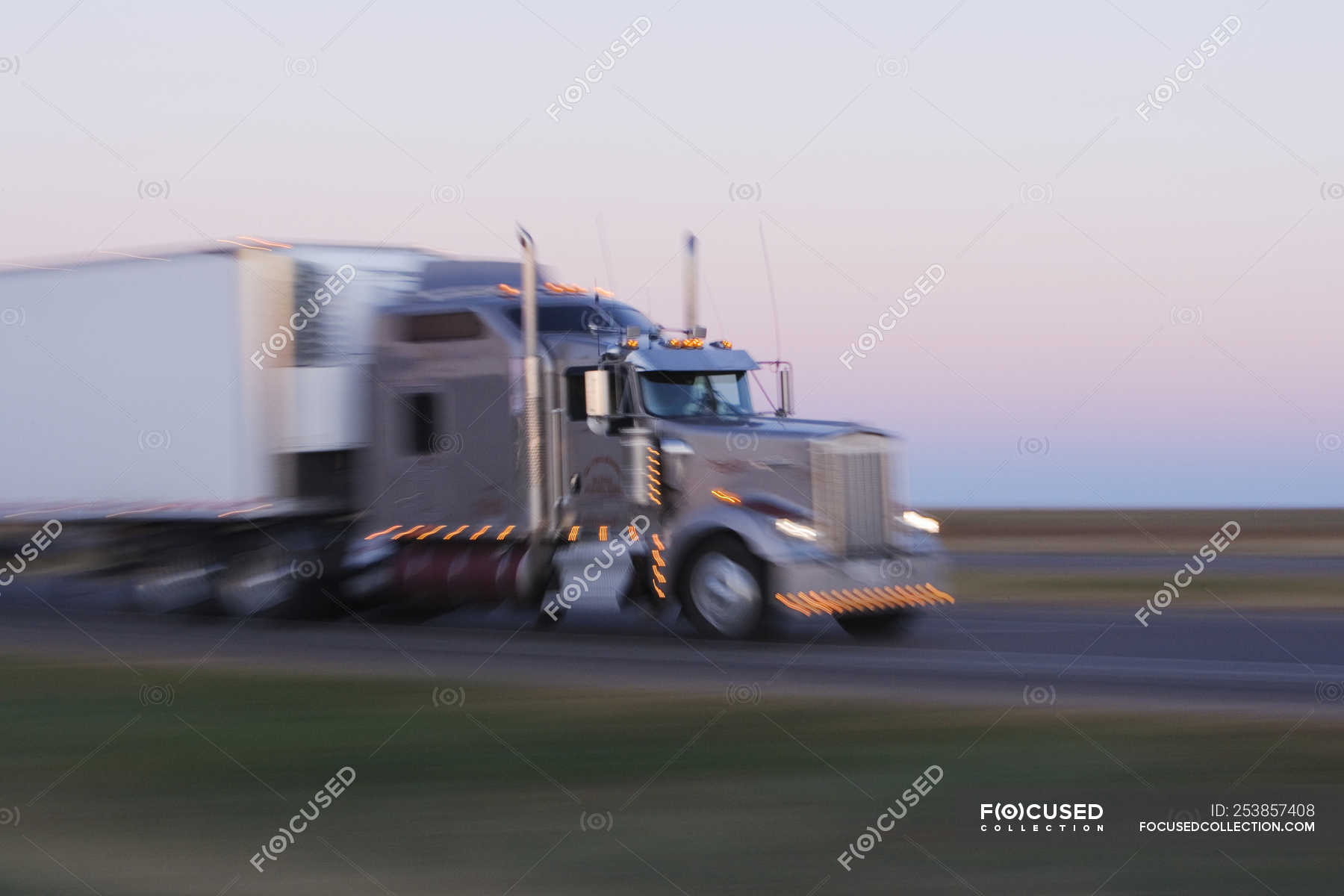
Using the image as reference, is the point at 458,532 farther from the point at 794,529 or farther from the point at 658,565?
the point at 794,529

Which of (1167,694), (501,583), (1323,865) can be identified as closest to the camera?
(1323,865)

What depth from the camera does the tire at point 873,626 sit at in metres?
15.7

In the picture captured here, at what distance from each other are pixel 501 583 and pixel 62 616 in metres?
5.95

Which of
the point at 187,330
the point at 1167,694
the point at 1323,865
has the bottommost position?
the point at 1167,694

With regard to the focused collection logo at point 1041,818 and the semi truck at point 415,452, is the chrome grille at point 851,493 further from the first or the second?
the focused collection logo at point 1041,818

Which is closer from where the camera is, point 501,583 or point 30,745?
point 30,745

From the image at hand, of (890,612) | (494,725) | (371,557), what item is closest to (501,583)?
(371,557)

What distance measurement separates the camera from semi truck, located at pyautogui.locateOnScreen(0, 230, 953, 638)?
49.5 ft

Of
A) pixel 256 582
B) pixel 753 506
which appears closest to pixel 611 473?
pixel 753 506

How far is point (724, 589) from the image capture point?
14.9 meters

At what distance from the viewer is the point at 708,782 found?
872 cm

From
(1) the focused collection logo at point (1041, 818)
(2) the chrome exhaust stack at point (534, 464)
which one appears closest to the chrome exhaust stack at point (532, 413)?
(2) the chrome exhaust stack at point (534, 464)

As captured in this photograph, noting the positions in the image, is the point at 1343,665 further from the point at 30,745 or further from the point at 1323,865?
the point at 30,745

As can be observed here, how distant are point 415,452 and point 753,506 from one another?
13.4 ft
